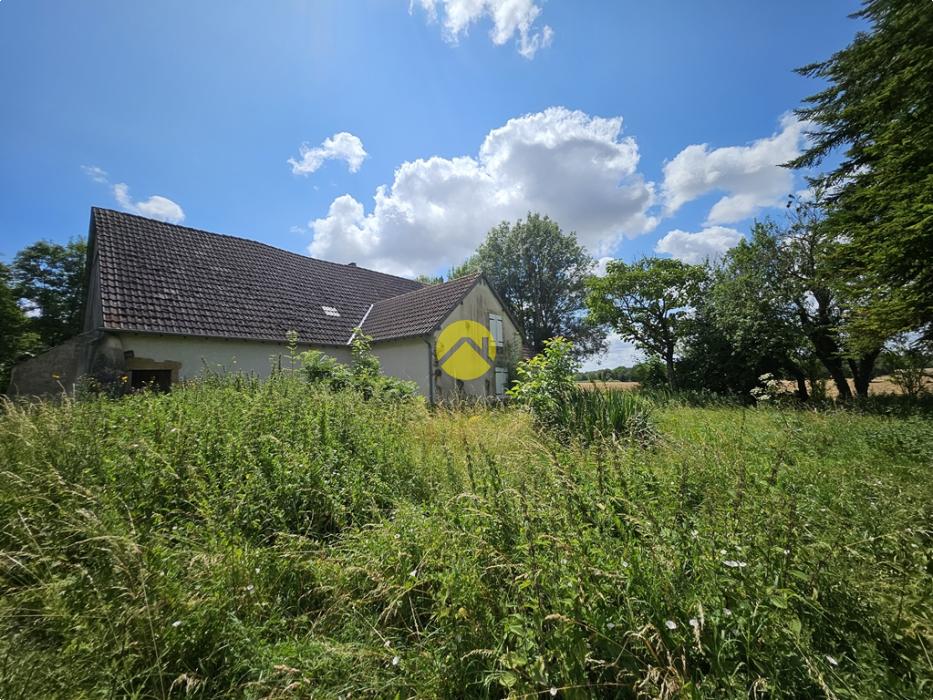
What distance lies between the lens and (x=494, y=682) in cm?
167

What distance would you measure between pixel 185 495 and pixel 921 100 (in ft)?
37.7

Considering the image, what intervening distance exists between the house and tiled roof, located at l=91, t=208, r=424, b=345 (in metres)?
0.04

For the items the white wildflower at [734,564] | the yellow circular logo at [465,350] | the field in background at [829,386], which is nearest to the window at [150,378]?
the yellow circular logo at [465,350]

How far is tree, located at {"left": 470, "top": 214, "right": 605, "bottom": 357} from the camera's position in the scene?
1136 inches

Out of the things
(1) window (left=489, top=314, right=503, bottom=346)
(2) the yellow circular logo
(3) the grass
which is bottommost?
(3) the grass

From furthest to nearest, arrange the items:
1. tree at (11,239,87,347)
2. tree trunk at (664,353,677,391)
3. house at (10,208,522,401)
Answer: tree at (11,239,87,347) < tree trunk at (664,353,677,391) < house at (10,208,522,401)

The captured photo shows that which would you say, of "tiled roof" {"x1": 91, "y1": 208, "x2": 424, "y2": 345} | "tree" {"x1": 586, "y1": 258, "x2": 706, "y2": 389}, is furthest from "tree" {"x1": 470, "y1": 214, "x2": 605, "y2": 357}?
"tiled roof" {"x1": 91, "y1": 208, "x2": 424, "y2": 345}

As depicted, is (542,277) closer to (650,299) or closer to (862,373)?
(650,299)

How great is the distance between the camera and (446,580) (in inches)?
76.5

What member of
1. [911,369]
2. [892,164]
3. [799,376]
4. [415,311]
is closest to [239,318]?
[415,311]

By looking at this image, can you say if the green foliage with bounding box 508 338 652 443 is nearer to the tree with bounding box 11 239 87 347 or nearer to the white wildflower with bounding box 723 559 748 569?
the white wildflower with bounding box 723 559 748 569

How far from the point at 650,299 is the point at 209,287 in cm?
1749

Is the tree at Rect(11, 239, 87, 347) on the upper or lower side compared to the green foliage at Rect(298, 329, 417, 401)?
upper

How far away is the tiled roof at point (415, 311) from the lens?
13.5m
